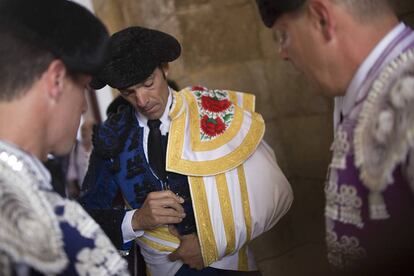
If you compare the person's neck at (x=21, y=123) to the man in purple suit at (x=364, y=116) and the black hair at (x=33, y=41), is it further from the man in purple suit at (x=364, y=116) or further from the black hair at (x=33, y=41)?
the man in purple suit at (x=364, y=116)

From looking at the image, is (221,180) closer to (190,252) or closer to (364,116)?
(190,252)

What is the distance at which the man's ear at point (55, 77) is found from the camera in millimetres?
930

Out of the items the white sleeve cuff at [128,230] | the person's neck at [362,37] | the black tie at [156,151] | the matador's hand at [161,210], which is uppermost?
the person's neck at [362,37]

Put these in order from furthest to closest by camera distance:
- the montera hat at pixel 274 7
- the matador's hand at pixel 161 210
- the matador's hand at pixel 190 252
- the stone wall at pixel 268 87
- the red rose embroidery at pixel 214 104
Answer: the stone wall at pixel 268 87 → the red rose embroidery at pixel 214 104 → the matador's hand at pixel 190 252 → the matador's hand at pixel 161 210 → the montera hat at pixel 274 7

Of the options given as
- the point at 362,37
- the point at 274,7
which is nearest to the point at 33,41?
the point at 274,7

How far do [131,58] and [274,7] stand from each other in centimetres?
64

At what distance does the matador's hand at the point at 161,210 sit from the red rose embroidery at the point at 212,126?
27cm

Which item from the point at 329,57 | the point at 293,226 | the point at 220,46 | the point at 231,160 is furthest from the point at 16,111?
the point at 293,226

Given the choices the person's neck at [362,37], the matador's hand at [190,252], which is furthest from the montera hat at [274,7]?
the matador's hand at [190,252]

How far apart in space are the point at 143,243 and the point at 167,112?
0.47 m

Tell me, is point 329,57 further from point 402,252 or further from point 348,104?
point 402,252

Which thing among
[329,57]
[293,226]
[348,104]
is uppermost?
[329,57]

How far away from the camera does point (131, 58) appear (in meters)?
1.54

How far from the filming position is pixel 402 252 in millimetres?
990
